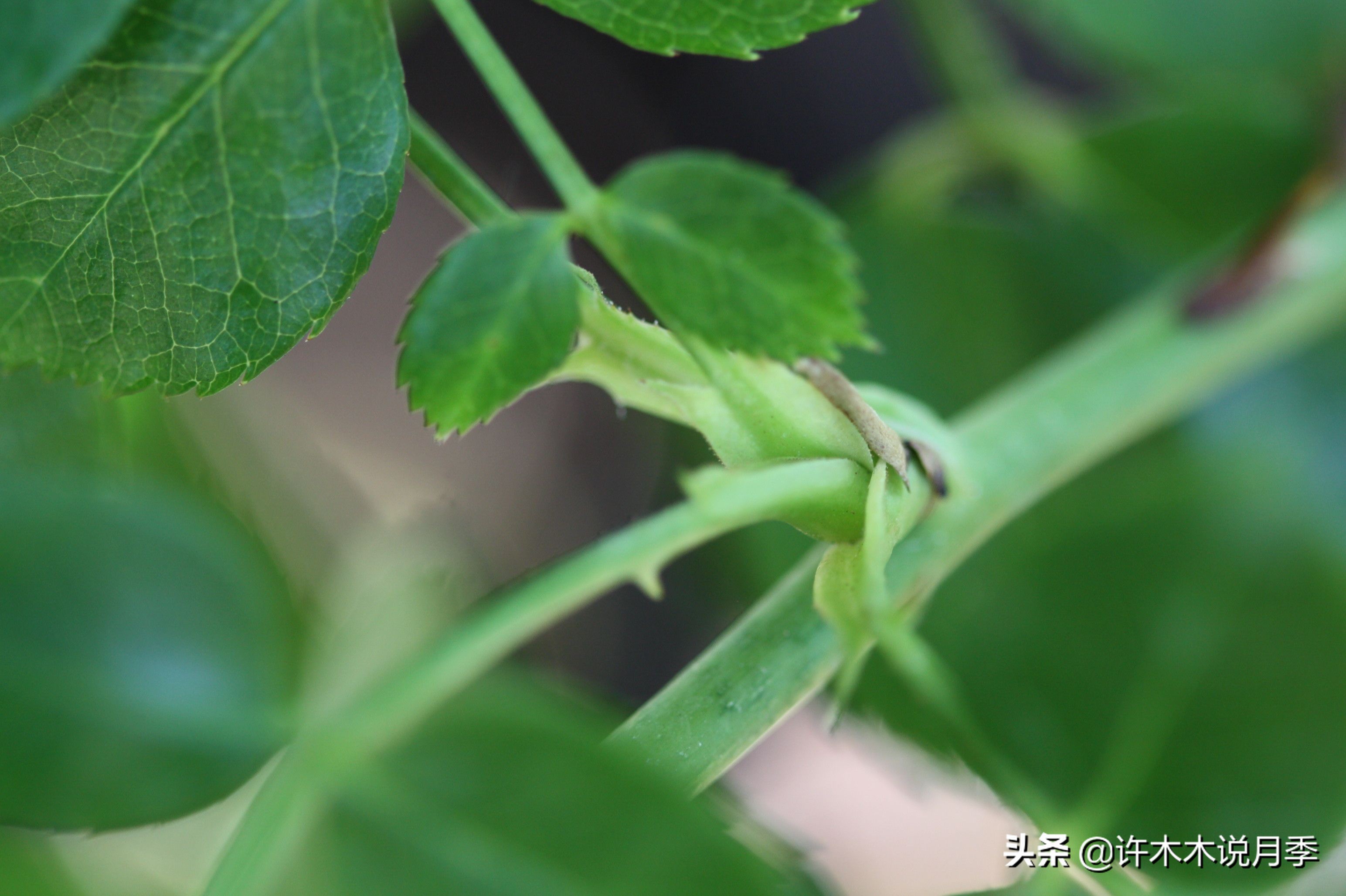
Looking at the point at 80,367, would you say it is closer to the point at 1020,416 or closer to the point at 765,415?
the point at 765,415

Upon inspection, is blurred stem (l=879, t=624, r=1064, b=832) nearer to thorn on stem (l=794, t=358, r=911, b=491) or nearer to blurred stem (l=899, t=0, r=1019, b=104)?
thorn on stem (l=794, t=358, r=911, b=491)

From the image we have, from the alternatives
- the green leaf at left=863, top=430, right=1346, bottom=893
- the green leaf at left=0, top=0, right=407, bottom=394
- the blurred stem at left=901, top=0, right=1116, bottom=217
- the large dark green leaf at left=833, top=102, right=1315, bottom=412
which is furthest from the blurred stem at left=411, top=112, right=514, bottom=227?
the blurred stem at left=901, top=0, right=1116, bottom=217

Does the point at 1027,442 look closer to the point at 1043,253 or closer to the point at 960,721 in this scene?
the point at 960,721

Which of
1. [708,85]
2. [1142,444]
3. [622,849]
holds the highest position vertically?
[708,85]

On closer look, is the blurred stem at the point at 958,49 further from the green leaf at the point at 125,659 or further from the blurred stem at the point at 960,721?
the green leaf at the point at 125,659

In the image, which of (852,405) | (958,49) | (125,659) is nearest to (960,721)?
(852,405)

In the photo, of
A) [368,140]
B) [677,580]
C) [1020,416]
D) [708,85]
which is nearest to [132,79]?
[368,140]

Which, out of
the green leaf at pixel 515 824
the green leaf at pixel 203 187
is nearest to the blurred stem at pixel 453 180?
the green leaf at pixel 203 187
